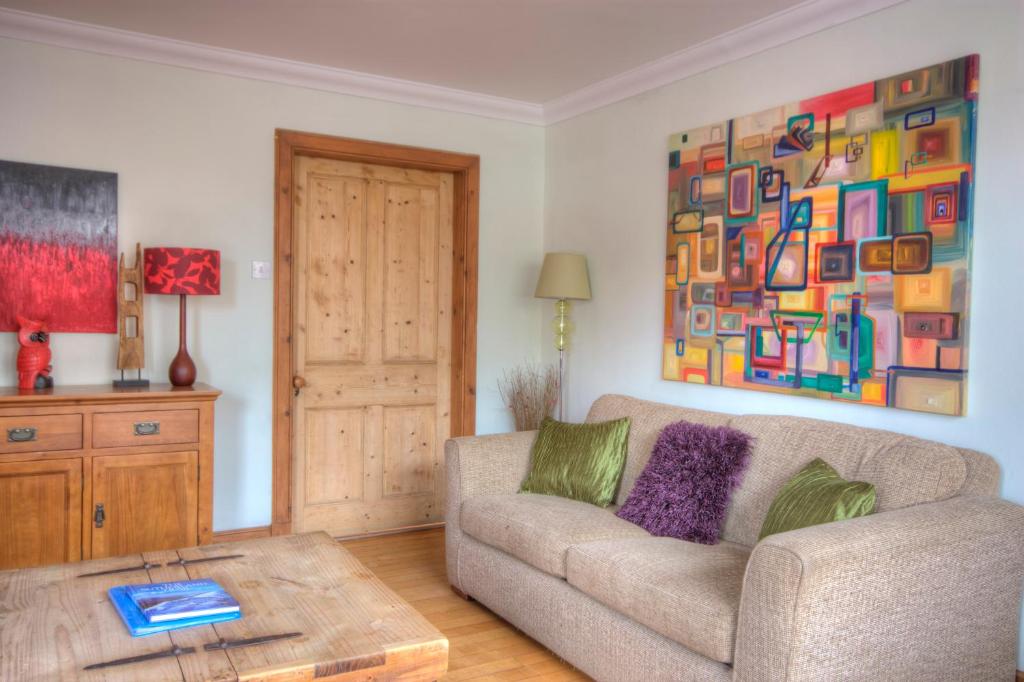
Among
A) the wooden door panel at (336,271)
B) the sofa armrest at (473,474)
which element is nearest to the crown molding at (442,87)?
the wooden door panel at (336,271)

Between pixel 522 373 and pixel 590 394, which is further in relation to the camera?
pixel 522 373

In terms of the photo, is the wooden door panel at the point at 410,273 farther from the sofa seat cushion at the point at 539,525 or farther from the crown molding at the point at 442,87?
the sofa seat cushion at the point at 539,525

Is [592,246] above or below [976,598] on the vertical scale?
above

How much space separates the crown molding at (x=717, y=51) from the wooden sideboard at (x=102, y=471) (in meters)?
2.48

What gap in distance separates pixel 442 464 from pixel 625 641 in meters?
2.39

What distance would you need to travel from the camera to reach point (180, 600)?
1.90m

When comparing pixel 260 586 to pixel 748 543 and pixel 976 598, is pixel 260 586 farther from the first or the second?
pixel 976 598

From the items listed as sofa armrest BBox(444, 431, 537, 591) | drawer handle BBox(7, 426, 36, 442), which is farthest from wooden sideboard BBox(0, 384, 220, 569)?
sofa armrest BBox(444, 431, 537, 591)

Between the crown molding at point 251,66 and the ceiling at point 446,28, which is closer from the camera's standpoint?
the ceiling at point 446,28

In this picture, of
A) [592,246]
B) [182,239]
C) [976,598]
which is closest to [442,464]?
[592,246]

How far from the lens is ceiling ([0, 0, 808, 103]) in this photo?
3227mm

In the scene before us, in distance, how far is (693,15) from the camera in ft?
10.7

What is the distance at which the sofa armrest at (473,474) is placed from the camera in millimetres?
3432

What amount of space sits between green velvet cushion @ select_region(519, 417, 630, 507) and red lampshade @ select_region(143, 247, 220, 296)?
1.63 m
